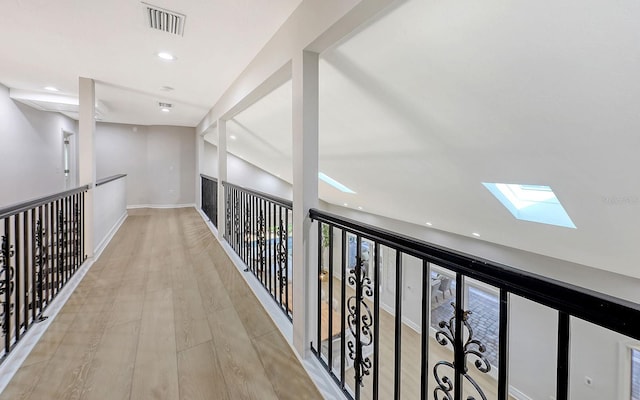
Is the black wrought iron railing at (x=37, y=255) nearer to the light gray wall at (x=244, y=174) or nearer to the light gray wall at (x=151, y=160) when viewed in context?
the light gray wall at (x=151, y=160)

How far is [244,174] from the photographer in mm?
10031

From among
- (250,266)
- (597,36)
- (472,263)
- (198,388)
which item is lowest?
(198,388)

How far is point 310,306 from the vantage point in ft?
5.97

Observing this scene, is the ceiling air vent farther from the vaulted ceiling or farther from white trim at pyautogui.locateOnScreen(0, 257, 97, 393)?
white trim at pyautogui.locateOnScreen(0, 257, 97, 393)

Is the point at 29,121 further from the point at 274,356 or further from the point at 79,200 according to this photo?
the point at 274,356

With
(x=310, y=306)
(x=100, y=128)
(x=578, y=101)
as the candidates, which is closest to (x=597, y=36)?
(x=578, y=101)

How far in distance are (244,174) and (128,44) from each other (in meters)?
7.51

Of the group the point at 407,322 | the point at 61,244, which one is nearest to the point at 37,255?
the point at 61,244

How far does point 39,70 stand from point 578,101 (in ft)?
16.7

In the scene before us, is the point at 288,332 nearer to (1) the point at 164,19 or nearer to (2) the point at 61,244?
(2) the point at 61,244

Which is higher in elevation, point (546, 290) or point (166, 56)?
point (166, 56)

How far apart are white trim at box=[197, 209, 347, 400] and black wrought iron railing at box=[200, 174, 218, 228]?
1931 mm

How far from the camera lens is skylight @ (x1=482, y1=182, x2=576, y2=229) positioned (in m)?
3.30

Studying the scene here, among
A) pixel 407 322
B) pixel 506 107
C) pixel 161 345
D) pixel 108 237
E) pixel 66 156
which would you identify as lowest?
pixel 407 322
